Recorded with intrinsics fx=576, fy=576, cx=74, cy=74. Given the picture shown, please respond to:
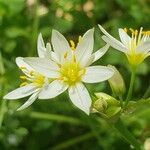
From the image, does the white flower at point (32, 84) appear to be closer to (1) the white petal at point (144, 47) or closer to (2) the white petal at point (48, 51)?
(2) the white petal at point (48, 51)

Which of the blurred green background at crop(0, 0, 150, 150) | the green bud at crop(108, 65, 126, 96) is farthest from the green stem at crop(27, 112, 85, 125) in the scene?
the green bud at crop(108, 65, 126, 96)

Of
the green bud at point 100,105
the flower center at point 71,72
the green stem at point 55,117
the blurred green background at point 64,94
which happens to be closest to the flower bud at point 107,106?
the green bud at point 100,105

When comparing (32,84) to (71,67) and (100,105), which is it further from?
(100,105)

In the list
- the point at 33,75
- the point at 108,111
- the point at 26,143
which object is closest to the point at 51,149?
the point at 26,143

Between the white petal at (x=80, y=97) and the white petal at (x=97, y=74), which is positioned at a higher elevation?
the white petal at (x=97, y=74)

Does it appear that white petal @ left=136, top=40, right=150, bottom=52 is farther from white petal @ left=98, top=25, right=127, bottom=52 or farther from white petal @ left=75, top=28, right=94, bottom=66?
white petal @ left=75, top=28, right=94, bottom=66

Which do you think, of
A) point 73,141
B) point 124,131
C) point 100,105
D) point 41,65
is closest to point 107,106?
point 100,105
